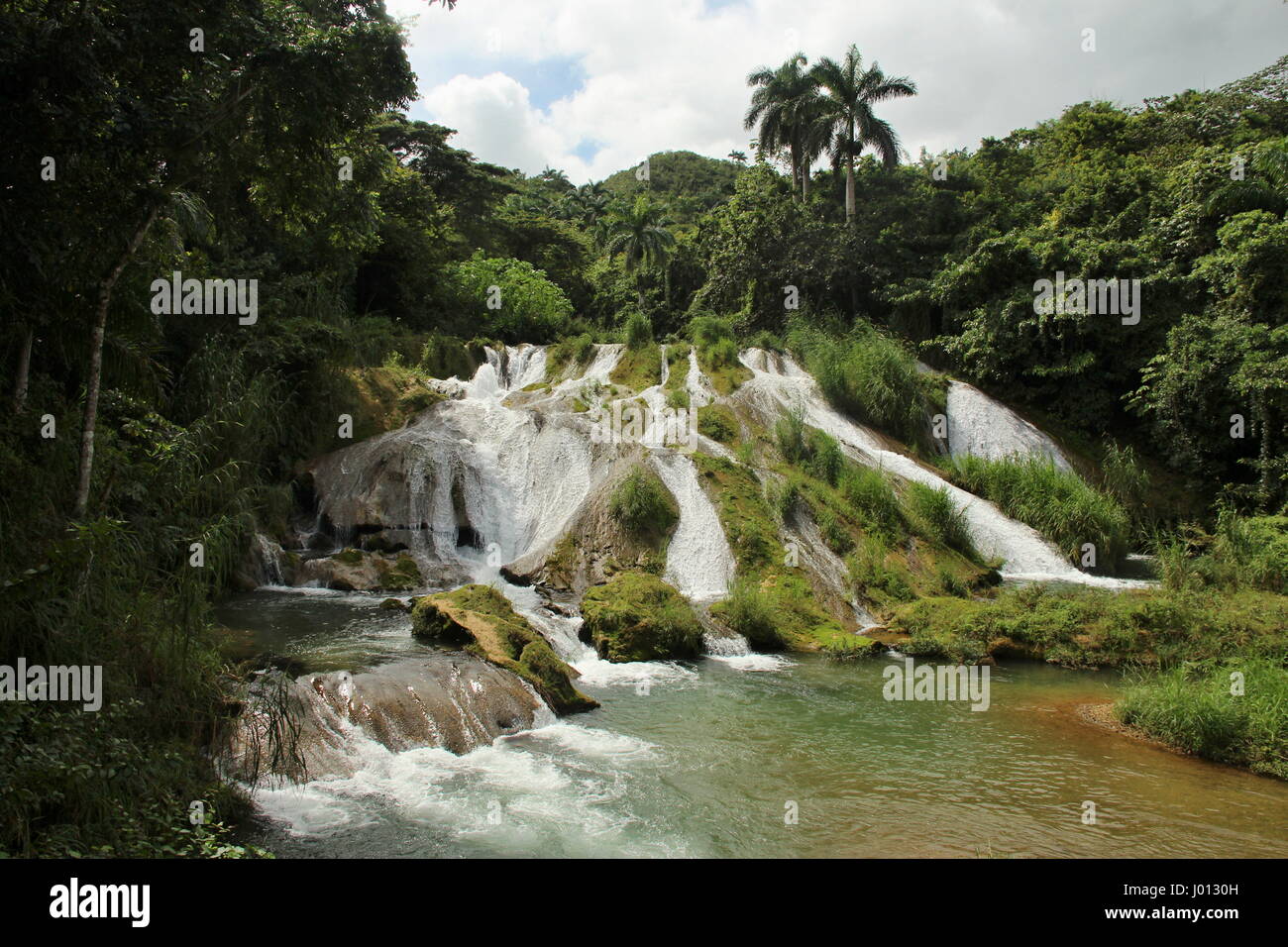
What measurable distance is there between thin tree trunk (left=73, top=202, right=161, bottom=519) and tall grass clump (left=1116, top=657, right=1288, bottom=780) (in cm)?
1093

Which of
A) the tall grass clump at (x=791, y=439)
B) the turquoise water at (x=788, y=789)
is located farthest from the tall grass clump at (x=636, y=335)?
the turquoise water at (x=788, y=789)

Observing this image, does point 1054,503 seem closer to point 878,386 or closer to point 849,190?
point 878,386

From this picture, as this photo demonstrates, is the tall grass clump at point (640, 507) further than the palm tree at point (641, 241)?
No

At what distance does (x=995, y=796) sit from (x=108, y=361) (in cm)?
919

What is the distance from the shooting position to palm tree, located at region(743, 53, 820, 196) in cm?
3612

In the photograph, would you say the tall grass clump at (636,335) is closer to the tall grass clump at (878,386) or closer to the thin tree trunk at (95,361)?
the tall grass clump at (878,386)

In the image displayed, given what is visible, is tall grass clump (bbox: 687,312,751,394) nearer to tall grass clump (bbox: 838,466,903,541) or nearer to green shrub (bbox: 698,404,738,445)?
green shrub (bbox: 698,404,738,445)

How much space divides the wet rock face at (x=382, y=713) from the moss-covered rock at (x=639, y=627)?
253 centimetres

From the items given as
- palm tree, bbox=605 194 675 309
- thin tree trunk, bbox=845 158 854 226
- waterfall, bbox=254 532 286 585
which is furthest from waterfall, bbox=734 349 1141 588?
palm tree, bbox=605 194 675 309

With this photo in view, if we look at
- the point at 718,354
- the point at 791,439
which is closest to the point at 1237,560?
the point at 791,439

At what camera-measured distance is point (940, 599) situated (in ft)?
45.0

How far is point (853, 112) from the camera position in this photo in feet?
115

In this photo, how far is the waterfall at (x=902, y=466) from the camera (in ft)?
55.6

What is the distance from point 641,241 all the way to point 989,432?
23986 millimetres
